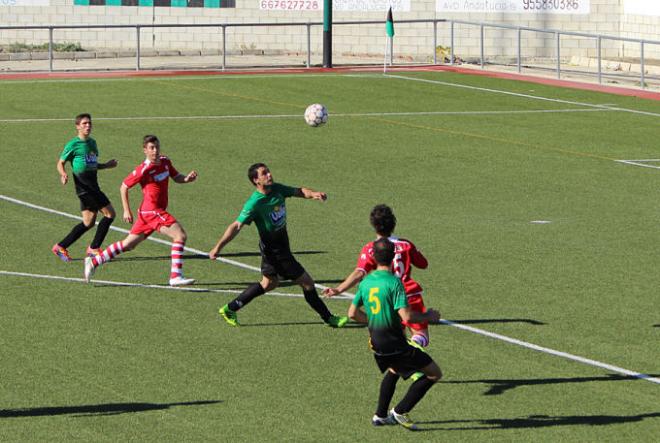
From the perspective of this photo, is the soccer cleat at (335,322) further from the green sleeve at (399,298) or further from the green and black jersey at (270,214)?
the green sleeve at (399,298)

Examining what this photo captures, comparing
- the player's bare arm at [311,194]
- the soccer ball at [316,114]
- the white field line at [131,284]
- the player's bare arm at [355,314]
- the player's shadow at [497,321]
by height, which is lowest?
the player's shadow at [497,321]

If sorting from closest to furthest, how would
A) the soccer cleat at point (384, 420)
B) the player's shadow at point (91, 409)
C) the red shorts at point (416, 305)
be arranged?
the soccer cleat at point (384, 420)
the player's shadow at point (91, 409)
the red shorts at point (416, 305)

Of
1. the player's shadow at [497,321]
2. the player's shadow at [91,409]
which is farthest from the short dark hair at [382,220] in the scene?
the player's shadow at [497,321]

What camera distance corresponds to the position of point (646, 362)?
1336 cm

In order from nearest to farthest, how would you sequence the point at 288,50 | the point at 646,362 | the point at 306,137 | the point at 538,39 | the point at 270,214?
1. the point at 646,362
2. the point at 270,214
3. the point at 306,137
4. the point at 538,39
5. the point at 288,50

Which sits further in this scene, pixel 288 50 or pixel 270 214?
pixel 288 50

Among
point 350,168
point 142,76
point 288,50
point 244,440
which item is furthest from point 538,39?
point 244,440

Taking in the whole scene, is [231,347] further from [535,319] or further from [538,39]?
[538,39]

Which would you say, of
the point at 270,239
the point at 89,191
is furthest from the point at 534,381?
the point at 89,191

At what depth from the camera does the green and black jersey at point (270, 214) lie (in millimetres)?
14438

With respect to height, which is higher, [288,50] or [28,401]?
[288,50]

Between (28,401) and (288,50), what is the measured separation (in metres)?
44.9

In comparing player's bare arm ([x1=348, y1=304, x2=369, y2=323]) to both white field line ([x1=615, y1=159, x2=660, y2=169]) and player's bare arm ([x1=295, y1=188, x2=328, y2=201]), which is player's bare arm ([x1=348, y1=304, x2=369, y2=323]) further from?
white field line ([x1=615, y1=159, x2=660, y2=169])

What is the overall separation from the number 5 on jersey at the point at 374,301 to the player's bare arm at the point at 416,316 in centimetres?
21
